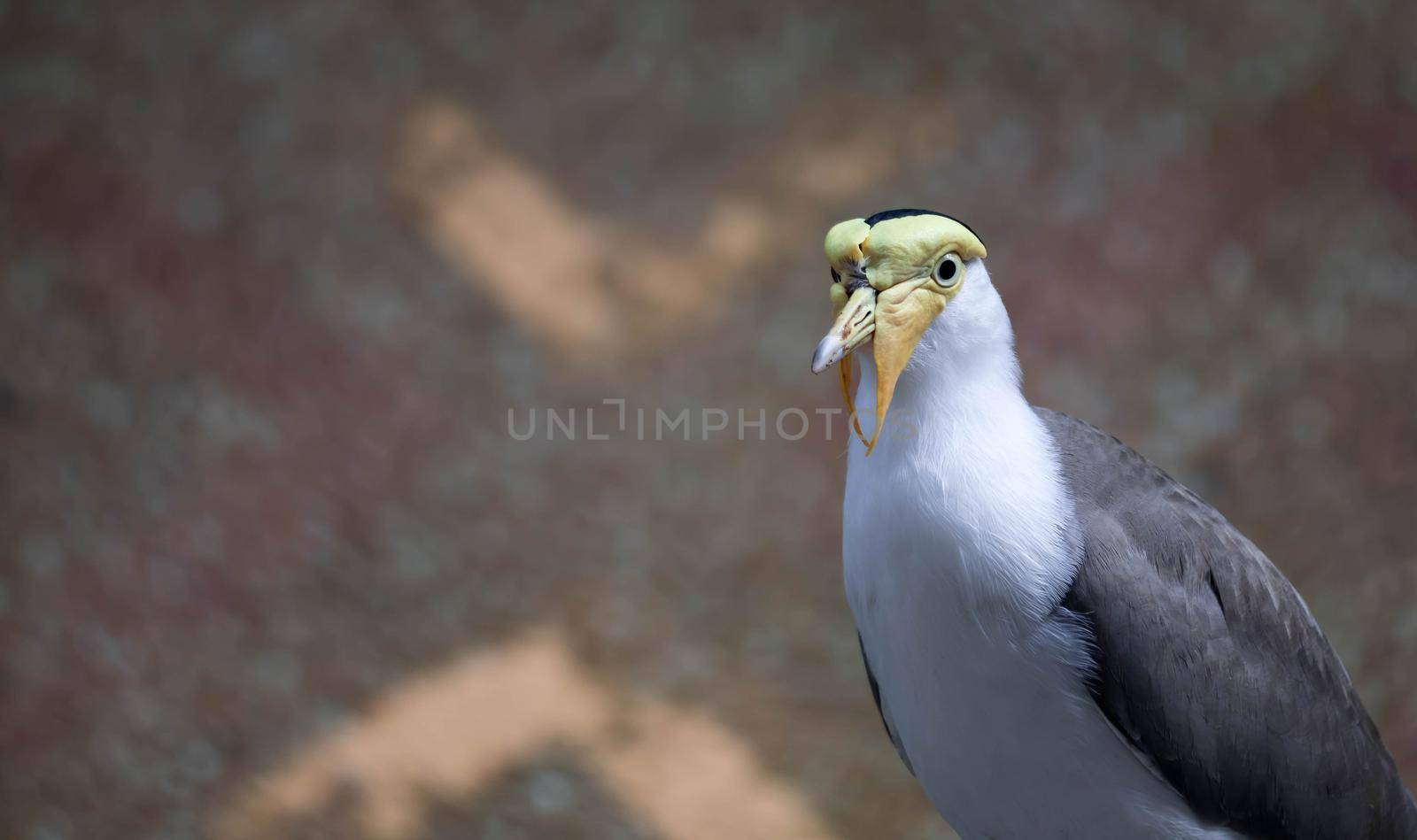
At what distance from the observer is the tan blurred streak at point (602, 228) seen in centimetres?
261

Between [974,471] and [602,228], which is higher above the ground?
[602,228]

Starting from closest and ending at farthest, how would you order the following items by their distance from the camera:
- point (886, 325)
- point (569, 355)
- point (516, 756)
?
point (886, 325) → point (516, 756) → point (569, 355)

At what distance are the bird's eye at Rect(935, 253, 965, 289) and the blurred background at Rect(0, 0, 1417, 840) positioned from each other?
1302 mm

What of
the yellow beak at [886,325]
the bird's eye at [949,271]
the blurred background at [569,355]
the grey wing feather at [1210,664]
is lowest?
the grey wing feather at [1210,664]

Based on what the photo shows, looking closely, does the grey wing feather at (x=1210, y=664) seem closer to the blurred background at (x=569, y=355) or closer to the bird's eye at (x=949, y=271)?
the bird's eye at (x=949, y=271)

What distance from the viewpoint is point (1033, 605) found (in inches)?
43.6

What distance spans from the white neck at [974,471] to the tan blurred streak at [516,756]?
47.4 inches

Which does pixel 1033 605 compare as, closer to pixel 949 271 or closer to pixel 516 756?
pixel 949 271

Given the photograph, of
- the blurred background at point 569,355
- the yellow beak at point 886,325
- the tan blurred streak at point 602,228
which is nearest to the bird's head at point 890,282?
the yellow beak at point 886,325

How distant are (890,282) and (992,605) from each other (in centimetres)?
28

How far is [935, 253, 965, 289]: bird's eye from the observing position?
3.62 ft

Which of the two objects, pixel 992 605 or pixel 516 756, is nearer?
pixel 992 605

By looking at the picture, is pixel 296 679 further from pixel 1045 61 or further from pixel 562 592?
pixel 1045 61

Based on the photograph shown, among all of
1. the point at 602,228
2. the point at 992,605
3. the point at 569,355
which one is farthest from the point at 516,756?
A: the point at 992,605
